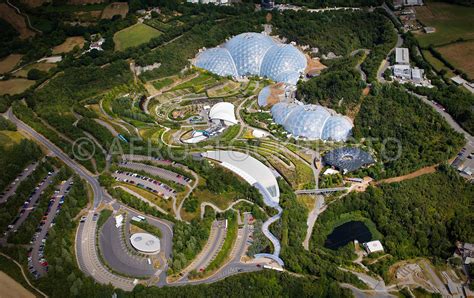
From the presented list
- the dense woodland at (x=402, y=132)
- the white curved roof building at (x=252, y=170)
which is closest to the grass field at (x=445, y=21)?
the dense woodland at (x=402, y=132)

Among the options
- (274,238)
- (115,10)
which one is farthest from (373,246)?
(115,10)

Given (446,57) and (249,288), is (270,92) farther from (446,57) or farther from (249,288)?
(249,288)

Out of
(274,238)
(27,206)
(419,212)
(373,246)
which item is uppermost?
(419,212)

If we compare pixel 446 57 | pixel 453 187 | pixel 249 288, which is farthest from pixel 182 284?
pixel 446 57

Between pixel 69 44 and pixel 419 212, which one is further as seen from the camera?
pixel 69 44

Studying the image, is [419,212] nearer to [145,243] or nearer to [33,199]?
[145,243]

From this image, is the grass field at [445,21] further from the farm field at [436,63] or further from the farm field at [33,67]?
the farm field at [33,67]
